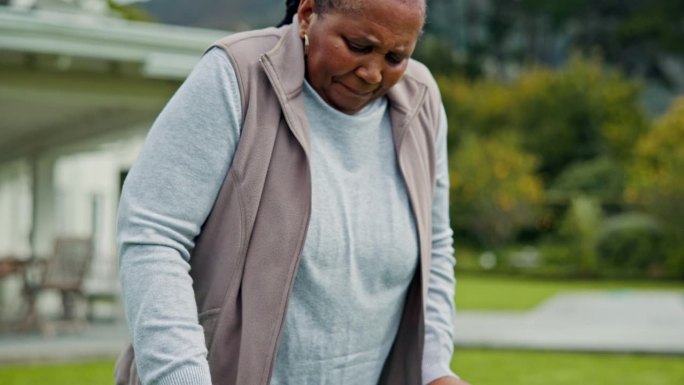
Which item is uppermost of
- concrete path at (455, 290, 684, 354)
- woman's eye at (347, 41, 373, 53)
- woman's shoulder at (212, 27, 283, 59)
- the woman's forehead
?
the woman's forehead

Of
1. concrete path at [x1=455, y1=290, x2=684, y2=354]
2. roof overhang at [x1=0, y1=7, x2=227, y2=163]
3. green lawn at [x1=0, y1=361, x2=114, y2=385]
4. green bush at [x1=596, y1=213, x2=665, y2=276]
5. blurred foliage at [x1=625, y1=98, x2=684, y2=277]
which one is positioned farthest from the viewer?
green bush at [x1=596, y1=213, x2=665, y2=276]

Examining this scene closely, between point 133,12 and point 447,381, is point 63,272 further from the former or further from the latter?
point 133,12

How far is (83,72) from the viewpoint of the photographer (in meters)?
8.84

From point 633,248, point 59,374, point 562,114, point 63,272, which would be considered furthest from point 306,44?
point 562,114

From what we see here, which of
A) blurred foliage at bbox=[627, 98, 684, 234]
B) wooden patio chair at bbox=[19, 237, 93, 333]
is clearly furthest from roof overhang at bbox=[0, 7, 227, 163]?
blurred foliage at bbox=[627, 98, 684, 234]

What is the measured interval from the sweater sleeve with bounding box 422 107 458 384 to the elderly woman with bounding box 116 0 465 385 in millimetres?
44

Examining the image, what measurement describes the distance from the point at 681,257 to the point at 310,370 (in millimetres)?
23442

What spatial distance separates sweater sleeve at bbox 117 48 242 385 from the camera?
1.40 m

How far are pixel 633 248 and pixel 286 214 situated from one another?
24129 millimetres

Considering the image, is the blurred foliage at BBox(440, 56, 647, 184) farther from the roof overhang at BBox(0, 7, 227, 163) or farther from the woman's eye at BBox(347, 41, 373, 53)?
the woman's eye at BBox(347, 41, 373, 53)

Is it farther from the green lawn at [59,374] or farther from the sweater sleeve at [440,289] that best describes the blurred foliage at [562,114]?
the sweater sleeve at [440,289]

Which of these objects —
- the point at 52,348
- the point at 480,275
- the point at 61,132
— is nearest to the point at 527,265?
the point at 480,275

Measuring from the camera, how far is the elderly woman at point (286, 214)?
1429 millimetres

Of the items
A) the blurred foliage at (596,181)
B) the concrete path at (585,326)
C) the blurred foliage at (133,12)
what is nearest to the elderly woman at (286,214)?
the concrete path at (585,326)
